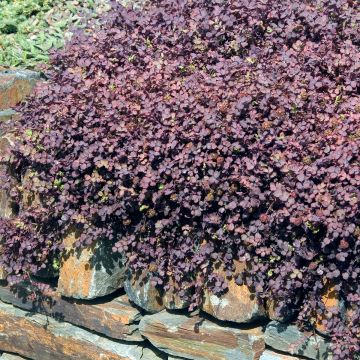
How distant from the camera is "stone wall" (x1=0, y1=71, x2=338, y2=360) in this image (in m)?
3.87

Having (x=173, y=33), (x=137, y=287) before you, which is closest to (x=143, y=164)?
(x=137, y=287)

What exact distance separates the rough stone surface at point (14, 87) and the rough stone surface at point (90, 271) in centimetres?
105

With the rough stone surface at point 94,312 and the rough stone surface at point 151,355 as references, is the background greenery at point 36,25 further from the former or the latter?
the rough stone surface at point 151,355

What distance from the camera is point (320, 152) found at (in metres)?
3.67

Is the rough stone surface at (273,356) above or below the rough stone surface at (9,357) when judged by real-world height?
above

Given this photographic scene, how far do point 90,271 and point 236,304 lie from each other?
0.82 metres

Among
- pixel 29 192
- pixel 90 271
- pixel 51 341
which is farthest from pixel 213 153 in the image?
pixel 51 341

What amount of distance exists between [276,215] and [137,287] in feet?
2.99

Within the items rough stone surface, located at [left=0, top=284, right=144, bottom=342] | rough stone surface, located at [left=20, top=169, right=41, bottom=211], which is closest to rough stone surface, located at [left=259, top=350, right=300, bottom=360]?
rough stone surface, located at [left=0, top=284, right=144, bottom=342]

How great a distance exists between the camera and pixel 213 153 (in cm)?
381

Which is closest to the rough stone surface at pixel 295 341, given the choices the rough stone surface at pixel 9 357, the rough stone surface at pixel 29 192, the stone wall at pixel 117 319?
the stone wall at pixel 117 319

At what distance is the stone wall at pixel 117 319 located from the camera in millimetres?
3865

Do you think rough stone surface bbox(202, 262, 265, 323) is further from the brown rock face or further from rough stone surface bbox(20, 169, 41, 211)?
rough stone surface bbox(20, 169, 41, 211)

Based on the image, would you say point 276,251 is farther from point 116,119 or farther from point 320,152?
point 116,119
